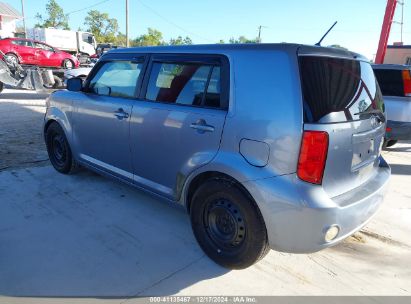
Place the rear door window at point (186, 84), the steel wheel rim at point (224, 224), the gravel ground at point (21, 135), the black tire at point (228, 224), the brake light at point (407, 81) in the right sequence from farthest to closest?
the brake light at point (407, 81), the gravel ground at point (21, 135), the rear door window at point (186, 84), the steel wheel rim at point (224, 224), the black tire at point (228, 224)

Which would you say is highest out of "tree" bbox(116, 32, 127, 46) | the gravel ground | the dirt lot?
"tree" bbox(116, 32, 127, 46)

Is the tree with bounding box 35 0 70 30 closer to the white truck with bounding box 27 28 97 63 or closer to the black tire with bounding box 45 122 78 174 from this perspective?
the white truck with bounding box 27 28 97 63

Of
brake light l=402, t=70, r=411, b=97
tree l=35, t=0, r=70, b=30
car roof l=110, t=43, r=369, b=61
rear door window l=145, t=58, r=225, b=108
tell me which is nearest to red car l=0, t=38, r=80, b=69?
rear door window l=145, t=58, r=225, b=108

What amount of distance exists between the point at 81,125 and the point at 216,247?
232 cm

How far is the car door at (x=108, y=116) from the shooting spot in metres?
3.54

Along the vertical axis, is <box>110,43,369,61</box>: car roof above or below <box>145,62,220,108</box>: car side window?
above

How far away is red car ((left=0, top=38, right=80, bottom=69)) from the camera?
57.0 ft

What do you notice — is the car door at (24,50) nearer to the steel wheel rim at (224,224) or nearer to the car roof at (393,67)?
the car roof at (393,67)

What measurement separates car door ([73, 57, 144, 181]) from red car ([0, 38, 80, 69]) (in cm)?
1521

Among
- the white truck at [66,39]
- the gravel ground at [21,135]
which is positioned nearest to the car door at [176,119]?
the gravel ground at [21,135]

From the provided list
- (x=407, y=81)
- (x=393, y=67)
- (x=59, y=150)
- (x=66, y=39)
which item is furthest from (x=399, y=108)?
(x=66, y=39)

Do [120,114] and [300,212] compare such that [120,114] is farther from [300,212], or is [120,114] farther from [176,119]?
[300,212]

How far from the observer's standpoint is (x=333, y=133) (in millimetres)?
2287

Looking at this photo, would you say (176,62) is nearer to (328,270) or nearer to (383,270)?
(328,270)
